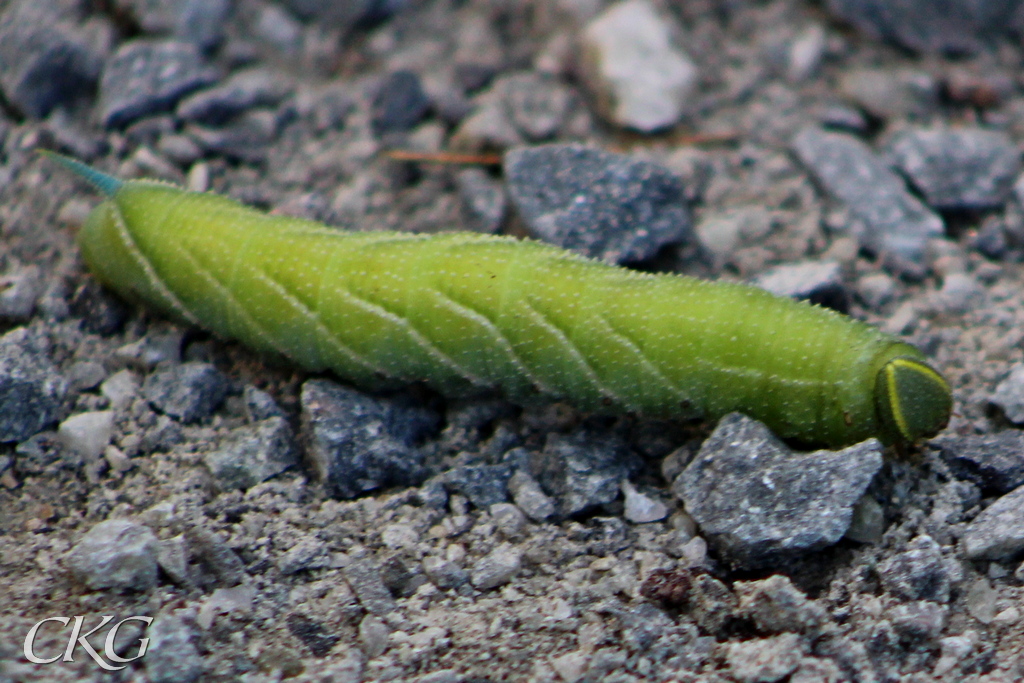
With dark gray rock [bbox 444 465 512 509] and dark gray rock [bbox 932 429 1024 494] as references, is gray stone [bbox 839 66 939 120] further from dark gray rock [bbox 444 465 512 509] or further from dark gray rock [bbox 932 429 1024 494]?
dark gray rock [bbox 444 465 512 509]

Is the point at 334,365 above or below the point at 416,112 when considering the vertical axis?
below

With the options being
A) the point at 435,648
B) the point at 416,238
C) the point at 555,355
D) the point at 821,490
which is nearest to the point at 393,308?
the point at 416,238

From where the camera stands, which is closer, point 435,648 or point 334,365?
point 435,648

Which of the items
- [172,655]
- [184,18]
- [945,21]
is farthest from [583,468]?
[945,21]

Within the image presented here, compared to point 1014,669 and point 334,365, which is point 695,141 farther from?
point 1014,669

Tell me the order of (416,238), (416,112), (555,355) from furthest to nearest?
(416,112)
(416,238)
(555,355)

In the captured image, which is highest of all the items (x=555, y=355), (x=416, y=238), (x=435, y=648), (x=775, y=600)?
(x=416, y=238)

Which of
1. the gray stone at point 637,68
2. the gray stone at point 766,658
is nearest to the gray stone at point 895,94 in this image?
the gray stone at point 637,68

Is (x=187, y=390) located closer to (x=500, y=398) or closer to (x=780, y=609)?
(x=500, y=398)
